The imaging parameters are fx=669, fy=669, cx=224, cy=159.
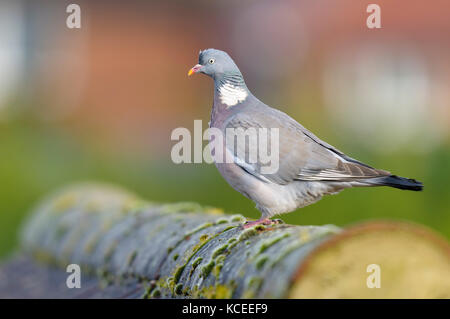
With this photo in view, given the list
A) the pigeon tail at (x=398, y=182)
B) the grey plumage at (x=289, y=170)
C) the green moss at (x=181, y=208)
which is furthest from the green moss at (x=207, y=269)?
the green moss at (x=181, y=208)

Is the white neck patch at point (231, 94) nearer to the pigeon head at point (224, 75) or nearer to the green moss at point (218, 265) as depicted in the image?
the pigeon head at point (224, 75)

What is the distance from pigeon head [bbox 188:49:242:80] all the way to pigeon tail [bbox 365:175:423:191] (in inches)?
53.9

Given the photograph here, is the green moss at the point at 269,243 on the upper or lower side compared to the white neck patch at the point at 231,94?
lower

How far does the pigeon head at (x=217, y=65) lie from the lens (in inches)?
203

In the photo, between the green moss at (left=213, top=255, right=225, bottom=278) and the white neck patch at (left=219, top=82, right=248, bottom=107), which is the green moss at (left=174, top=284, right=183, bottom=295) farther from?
the white neck patch at (left=219, top=82, right=248, bottom=107)

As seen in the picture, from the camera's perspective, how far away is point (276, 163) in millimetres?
4719

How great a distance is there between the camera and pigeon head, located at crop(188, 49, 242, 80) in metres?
5.15

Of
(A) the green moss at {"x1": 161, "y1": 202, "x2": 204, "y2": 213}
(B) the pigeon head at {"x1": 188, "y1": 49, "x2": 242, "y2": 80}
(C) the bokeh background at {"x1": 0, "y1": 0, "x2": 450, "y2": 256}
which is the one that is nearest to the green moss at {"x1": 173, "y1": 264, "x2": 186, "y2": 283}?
(A) the green moss at {"x1": 161, "y1": 202, "x2": 204, "y2": 213}

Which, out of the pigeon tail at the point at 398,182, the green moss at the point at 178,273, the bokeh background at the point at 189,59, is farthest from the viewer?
the bokeh background at the point at 189,59

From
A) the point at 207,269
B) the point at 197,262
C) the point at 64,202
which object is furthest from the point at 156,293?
the point at 64,202

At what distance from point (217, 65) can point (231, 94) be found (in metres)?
0.25

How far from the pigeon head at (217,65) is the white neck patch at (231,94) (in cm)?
9
